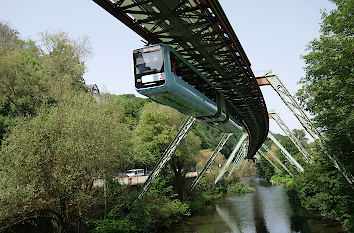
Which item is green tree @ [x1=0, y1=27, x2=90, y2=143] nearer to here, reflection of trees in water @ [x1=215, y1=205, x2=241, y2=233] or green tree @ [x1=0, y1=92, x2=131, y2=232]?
green tree @ [x1=0, y1=92, x2=131, y2=232]

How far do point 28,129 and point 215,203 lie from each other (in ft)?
94.7

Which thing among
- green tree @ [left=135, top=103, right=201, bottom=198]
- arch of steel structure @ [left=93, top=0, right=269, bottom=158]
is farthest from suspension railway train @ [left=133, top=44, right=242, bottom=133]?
green tree @ [left=135, top=103, right=201, bottom=198]

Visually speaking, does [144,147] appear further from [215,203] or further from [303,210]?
[303,210]

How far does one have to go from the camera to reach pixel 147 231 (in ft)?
74.2

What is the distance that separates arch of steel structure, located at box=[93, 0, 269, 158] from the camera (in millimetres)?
8656

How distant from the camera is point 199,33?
10031mm

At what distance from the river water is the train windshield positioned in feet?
60.3

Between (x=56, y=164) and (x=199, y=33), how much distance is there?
1191cm

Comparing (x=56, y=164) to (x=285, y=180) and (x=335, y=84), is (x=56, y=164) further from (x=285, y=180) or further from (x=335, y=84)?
(x=285, y=180)

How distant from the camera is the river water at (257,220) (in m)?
23.2

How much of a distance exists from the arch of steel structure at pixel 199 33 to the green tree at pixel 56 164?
345 inches

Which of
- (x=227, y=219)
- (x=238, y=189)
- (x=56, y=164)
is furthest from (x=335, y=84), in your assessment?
(x=238, y=189)

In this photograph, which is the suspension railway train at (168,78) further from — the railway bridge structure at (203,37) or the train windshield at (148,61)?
the railway bridge structure at (203,37)

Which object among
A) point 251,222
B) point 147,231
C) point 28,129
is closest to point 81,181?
point 28,129
